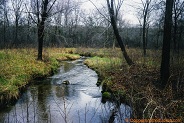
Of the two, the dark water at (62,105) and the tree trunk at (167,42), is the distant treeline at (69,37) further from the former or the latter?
the tree trunk at (167,42)

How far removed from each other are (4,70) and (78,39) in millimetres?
51037

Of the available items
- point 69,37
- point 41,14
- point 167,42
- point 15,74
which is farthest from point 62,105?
point 69,37

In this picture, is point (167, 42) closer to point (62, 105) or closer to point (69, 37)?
point (62, 105)

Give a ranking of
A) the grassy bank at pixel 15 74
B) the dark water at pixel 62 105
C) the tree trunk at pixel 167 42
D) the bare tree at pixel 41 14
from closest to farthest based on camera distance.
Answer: the dark water at pixel 62 105 → the tree trunk at pixel 167 42 → the grassy bank at pixel 15 74 → the bare tree at pixel 41 14

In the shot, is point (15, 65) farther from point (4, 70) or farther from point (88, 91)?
point (88, 91)

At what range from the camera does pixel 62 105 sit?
8430 mm

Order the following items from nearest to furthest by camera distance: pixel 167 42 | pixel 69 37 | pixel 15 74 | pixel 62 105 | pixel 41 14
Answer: pixel 167 42
pixel 62 105
pixel 15 74
pixel 41 14
pixel 69 37

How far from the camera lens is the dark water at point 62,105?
22.4ft

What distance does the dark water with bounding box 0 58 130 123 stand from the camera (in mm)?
6840

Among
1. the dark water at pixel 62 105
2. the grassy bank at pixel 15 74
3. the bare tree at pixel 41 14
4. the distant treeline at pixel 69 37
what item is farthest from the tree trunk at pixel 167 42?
the bare tree at pixel 41 14

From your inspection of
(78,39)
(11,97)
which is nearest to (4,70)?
(11,97)

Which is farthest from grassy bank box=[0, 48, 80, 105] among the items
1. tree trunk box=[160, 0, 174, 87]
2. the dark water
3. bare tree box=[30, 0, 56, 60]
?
tree trunk box=[160, 0, 174, 87]

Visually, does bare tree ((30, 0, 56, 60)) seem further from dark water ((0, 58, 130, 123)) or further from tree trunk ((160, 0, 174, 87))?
tree trunk ((160, 0, 174, 87))

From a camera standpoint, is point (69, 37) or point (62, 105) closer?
point (62, 105)
